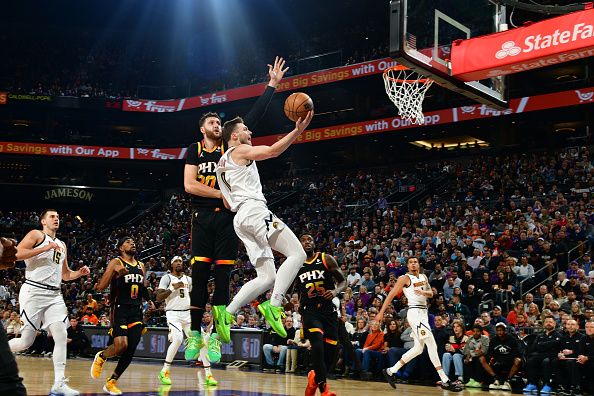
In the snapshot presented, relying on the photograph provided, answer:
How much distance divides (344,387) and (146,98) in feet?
103

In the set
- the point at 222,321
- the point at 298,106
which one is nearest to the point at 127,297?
the point at 222,321

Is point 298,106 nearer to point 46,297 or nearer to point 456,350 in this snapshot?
point 46,297

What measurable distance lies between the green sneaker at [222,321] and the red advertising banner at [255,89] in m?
21.0

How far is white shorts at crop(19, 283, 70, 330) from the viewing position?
29.6ft

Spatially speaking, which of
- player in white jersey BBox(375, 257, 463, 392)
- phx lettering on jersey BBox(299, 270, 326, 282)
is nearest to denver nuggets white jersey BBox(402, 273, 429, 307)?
player in white jersey BBox(375, 257, 463, 392)

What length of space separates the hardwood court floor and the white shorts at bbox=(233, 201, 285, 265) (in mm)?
3671

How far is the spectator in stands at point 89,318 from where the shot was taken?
2264 centimetres

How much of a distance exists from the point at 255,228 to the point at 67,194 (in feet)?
123

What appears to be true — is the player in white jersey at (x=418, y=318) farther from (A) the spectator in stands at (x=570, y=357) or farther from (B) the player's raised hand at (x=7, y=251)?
(B) the player's raised hand at (x=7, y=251)

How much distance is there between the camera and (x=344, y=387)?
12.2 m

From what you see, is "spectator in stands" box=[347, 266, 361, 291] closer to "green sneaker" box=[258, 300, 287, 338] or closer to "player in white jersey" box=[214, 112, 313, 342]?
"player in white jersey" box=[214, 112, 313, 342]

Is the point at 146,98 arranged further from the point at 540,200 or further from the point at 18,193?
the point at 540,200

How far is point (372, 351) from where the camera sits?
14.6m

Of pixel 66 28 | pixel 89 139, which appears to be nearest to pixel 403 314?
pixel 89 139
